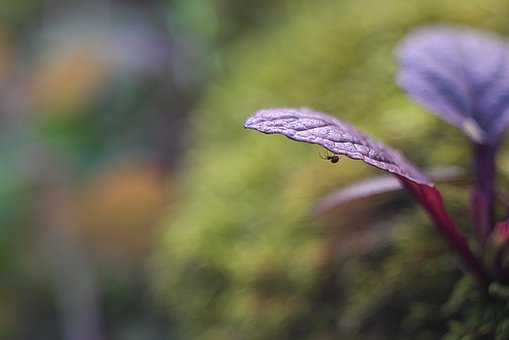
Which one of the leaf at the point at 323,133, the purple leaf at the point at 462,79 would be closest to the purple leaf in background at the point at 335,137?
the leaf at the point at 323,133

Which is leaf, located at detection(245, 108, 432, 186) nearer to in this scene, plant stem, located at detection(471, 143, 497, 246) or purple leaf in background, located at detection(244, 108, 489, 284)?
purple leaf in background, located at detection(244, 108, 489, 284)

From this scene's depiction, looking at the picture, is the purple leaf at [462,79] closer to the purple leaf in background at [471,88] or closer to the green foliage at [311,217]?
the purple leaf in background at [471,88]

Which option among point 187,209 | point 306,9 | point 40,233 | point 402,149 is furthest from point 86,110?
point 402,149

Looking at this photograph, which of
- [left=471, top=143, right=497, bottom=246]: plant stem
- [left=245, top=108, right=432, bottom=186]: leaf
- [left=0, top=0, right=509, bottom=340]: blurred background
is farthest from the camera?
[left=0, top=0, right=509, bottom=340]: blurred background

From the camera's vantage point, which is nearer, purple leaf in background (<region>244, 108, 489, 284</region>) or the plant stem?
purple leaf in background (<region>244, 108, 489, 284</region>)

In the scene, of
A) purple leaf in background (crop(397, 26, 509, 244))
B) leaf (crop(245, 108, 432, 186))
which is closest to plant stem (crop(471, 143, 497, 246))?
purple leaf in background (crop(397, 26, 509, 244))

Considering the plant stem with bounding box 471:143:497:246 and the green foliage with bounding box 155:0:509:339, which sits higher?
the plant stem with bounding box 471:143:497:246
